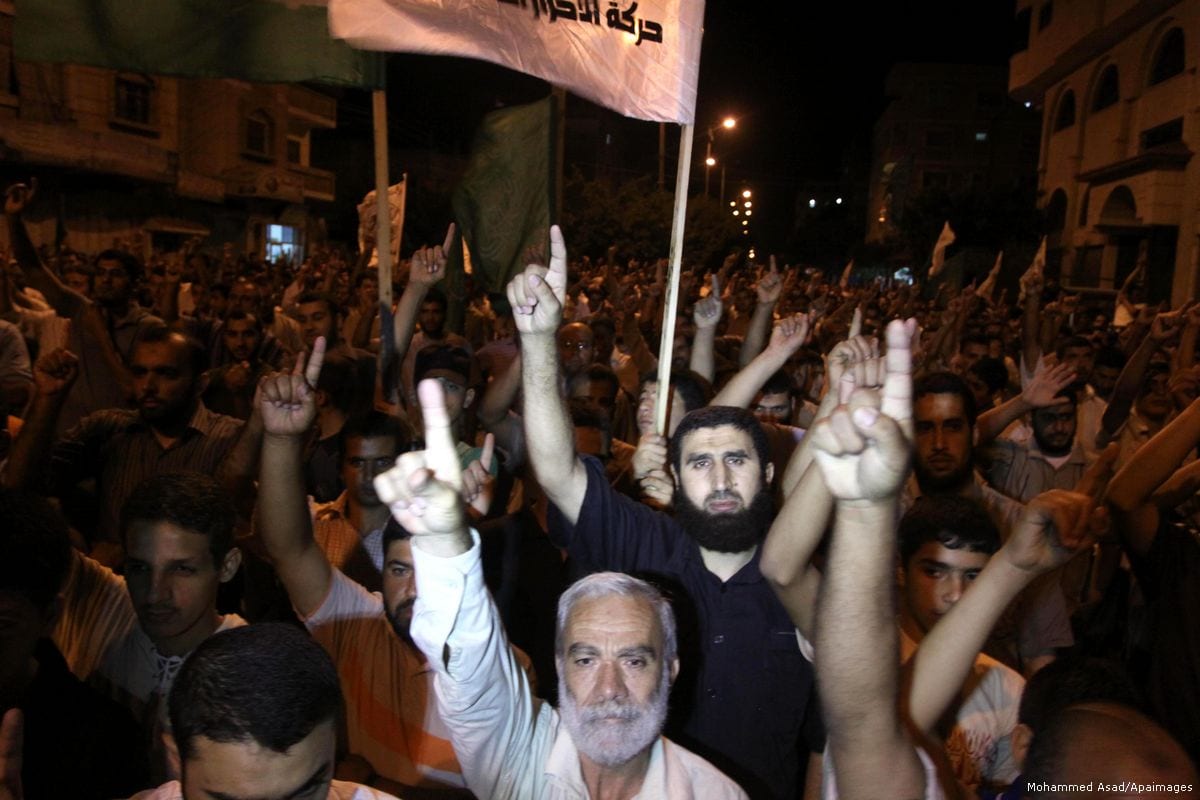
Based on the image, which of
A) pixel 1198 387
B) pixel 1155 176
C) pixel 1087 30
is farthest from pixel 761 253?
pixel 1198 387

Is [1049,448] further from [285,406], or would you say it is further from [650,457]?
[285,406]

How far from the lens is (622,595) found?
236 centimetres

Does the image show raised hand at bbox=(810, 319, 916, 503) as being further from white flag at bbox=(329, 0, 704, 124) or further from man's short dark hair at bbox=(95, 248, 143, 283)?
man's short dark hair at bbox=(95, 248, 143, 283)

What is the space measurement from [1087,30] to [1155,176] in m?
8.46

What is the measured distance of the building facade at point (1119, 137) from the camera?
23625 mm

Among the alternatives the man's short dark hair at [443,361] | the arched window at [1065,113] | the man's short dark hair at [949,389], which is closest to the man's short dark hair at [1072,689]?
the man's short dark hair at [949,389]

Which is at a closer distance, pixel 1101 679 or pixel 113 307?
pixel 1101 679

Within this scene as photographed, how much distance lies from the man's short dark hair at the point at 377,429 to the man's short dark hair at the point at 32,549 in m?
1.41

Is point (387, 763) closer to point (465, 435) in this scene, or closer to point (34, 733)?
point (34, 733)

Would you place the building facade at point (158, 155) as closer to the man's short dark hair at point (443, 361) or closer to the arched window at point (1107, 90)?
the man's short dark hair at point (443, 361)

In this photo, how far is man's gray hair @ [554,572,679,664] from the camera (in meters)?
Result: 2.37

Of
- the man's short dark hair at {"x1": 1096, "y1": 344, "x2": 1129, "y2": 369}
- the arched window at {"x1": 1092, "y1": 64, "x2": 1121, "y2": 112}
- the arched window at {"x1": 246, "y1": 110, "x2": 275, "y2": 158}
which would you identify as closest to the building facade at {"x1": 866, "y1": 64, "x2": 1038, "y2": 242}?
the arched window at {"x1": 1092, "y1": 64, "x2": 1121, "y2": 112}

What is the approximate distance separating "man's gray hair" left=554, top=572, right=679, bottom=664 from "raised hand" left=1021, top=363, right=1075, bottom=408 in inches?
132

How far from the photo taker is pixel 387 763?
8.94 ft
